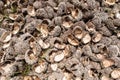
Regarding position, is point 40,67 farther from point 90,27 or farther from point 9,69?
point 90,27

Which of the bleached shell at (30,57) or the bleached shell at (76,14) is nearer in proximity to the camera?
the bleached shell at (30,57)

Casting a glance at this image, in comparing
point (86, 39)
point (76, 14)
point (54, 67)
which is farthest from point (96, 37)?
point (54, 67)

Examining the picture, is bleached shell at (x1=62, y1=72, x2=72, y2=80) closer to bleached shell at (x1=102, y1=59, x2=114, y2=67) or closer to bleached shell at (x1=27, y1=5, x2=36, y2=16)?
bleached shell at (x1=102, y1=59, x2=114, y2=67)

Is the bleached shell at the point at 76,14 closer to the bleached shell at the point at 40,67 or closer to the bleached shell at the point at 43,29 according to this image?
the bleached shell at the point at 43,29

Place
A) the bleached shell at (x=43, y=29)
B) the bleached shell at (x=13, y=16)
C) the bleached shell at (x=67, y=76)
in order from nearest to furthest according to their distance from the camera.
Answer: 1. the bleached shell at (x=67, y=76)
2. the bleached shell at (x=43, y=29)
3. the bleached shell at (x=13, y=16)

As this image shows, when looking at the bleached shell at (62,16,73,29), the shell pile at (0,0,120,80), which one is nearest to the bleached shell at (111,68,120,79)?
the shell pile at (0,0,120,80)

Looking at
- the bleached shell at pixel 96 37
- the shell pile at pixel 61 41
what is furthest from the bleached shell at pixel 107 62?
the bleached shell at pixel 96 37

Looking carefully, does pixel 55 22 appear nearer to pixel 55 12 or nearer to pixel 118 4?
pixel 55 12

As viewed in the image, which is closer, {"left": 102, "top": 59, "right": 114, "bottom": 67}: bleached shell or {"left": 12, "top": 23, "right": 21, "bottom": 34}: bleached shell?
{"left": 102, "top": 59, "right": 114, "bottom": 67}: bleached shell
